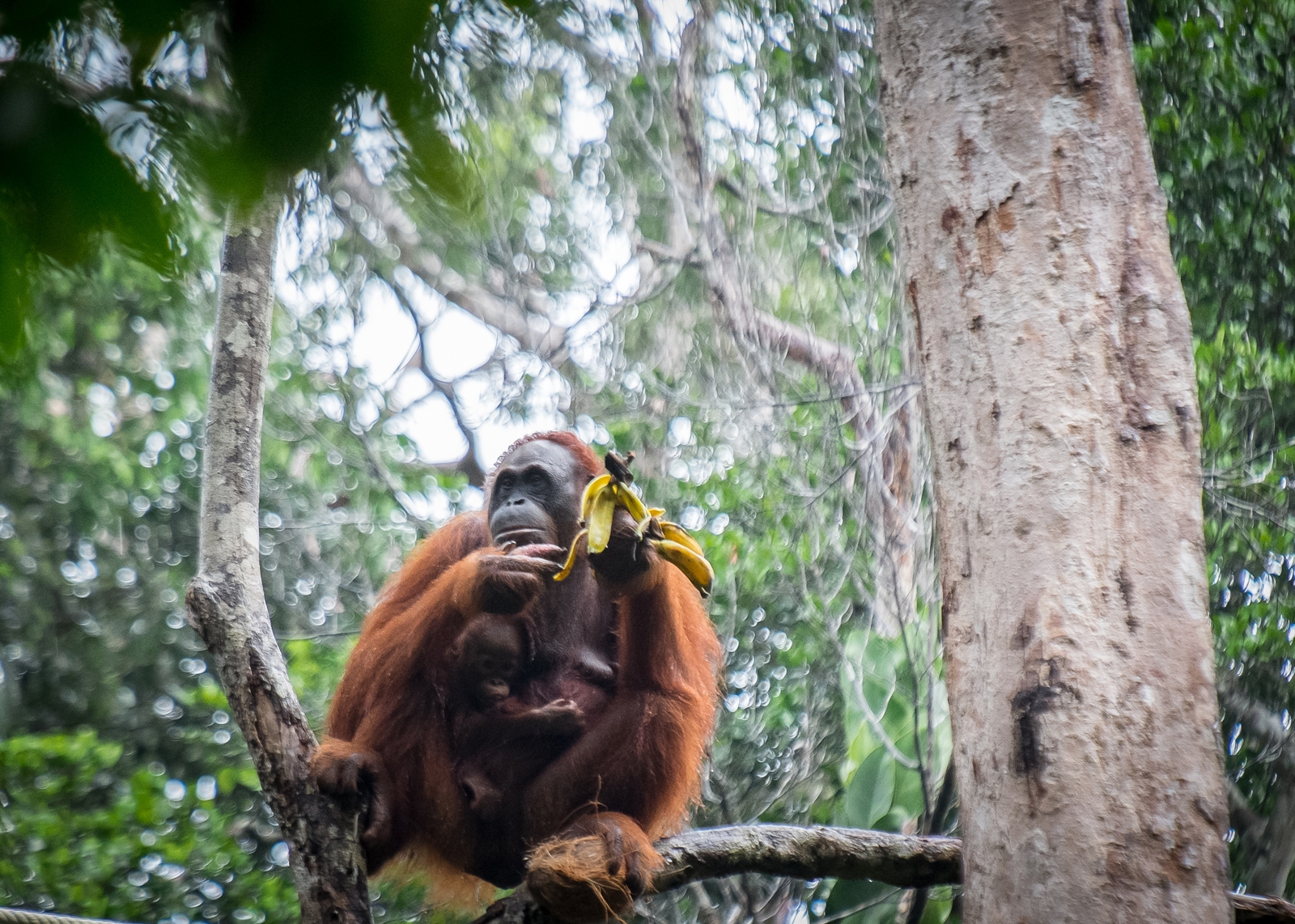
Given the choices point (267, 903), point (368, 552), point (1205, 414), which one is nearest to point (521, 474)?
point (267, 903)

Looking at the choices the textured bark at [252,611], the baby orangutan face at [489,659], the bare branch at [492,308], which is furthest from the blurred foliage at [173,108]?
the bare branch at [492,308]

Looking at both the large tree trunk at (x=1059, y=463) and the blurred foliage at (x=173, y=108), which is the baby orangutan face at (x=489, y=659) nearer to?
the large tree trunk at (x=1059, y=463)

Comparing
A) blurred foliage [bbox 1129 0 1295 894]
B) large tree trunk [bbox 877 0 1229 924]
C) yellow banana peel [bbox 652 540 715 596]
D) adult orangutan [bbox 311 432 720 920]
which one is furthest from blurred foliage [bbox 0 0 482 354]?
blurred foliage [bbox 1129 0 1295 894]

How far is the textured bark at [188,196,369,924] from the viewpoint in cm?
255

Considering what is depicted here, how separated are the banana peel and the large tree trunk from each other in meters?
0.91

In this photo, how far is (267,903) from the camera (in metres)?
5.41

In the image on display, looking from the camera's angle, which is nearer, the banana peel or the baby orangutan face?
the banana peel

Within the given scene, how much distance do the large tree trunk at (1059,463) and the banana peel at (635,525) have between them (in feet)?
2.97

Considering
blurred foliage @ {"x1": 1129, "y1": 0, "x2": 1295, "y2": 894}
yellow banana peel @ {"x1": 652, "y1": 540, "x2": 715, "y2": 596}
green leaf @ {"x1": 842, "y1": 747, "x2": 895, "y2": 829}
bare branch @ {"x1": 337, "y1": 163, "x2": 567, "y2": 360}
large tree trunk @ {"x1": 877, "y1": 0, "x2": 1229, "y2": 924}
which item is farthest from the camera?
bare branch @ {"x1": 337, "y1": 163, "x2": 567, "y2": 360}

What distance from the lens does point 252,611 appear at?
9.03 feet

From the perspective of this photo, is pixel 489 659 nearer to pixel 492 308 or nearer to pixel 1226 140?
pixel 1226 140

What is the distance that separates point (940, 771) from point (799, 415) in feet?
7.18

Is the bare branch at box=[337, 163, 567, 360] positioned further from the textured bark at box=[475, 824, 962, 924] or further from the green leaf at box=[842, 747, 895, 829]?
the textured bark at box=[475, 824, 962, 924]

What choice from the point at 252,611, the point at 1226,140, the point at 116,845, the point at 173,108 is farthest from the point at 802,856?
the point at 1226,140
